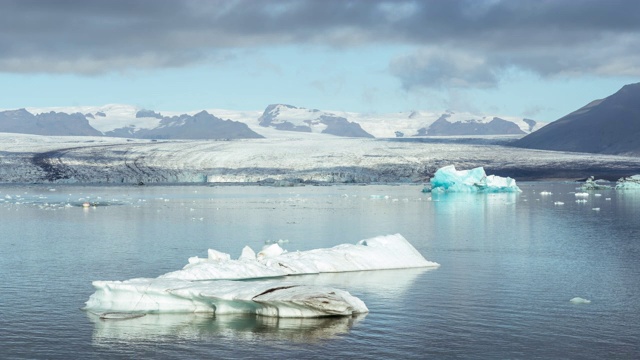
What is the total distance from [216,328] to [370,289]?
4.14 meters

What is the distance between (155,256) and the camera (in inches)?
837

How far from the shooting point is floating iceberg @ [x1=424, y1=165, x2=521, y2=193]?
5875cm

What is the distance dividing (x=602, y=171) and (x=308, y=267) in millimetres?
79940

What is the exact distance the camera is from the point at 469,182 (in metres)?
59.4

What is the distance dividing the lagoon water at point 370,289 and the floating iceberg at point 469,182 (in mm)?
24737

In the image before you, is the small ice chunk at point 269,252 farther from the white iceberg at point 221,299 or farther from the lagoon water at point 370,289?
the white iceberg at point 221,299

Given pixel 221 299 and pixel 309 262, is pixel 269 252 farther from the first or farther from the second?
pixel 221 299

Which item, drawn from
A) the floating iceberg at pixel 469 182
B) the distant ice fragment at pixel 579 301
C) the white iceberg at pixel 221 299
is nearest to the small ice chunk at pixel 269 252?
the white iceberg at pixel 221 299

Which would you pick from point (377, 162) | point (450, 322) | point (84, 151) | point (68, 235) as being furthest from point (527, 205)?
point (84, 151)

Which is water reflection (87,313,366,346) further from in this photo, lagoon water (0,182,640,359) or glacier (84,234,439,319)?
glacier (84,234,439,319)

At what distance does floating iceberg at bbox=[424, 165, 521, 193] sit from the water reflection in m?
46.0

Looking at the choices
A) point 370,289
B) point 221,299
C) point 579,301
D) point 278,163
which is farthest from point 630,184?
point 221,299

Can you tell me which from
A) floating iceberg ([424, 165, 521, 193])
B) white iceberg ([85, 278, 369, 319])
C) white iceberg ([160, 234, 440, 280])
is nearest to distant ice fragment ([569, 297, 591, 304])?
white iceberg ([85, 278, 369, 319])

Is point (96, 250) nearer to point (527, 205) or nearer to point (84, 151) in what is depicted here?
point (527, 205)
